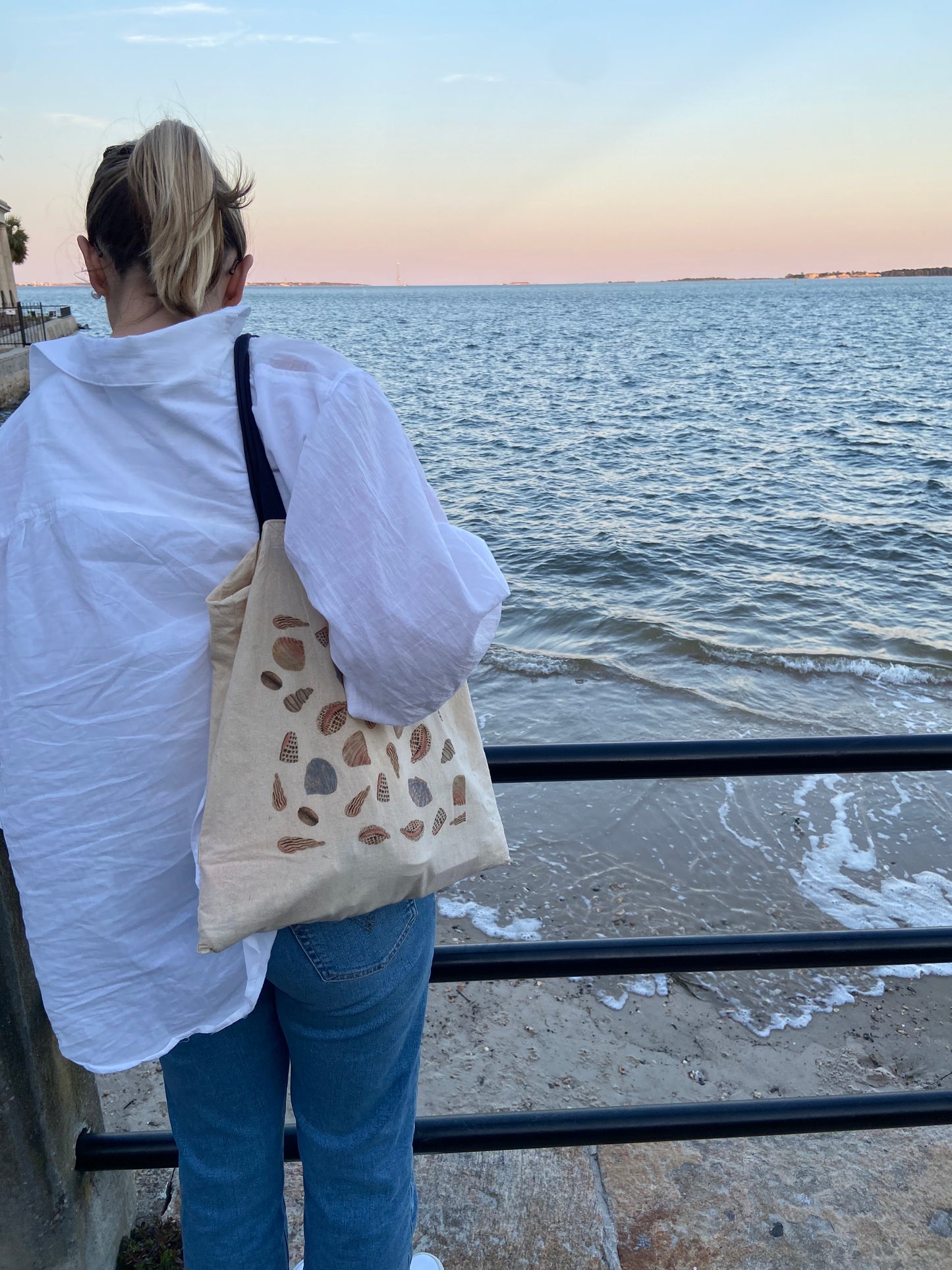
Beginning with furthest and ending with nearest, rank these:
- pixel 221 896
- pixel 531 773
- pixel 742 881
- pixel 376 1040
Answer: pixel 742 881, pixel 531 773, pixel 376 1040, pixel 221 896

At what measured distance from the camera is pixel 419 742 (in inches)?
40.0

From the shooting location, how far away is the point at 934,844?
5262mm

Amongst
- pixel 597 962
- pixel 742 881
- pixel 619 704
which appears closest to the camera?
pixel 597 962

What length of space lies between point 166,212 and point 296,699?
0.51m

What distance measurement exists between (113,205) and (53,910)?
74 centimetres

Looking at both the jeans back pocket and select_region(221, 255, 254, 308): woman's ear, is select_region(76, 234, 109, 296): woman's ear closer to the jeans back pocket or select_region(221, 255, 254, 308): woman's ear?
select_region(221, 255, 254, 308): woman's ear

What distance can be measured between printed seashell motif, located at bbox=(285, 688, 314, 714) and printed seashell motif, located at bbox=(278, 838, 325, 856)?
125mm

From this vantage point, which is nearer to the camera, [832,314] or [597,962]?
[597,962]

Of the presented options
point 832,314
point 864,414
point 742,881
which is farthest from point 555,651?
point 832,314

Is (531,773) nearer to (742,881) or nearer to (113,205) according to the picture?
(113,205)

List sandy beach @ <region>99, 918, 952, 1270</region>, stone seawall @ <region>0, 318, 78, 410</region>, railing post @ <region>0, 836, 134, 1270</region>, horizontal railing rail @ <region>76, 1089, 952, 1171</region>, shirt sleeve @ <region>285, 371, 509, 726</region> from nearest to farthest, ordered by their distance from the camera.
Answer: shirt sleeve @ <region>285, 371, 509, 726</region> < railing post @ <region>0, 836, 134, 1270</region> < horizontal railing rail @ <region>76, 1089, 952, 1171</region> < sandy beach @ <region>99, 918, 952, 1270</region> < stone seawall @ <region>0, 318, 78, 410</region>

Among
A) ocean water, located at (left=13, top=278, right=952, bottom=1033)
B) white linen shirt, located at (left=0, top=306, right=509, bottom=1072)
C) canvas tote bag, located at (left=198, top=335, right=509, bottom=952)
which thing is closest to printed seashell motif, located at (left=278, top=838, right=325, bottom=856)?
canvas tote bag, located at (left=198, top=335, right=509, bottom=952)

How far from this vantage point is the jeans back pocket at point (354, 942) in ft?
3.35

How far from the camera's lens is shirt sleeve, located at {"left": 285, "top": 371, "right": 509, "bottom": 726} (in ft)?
2.92
